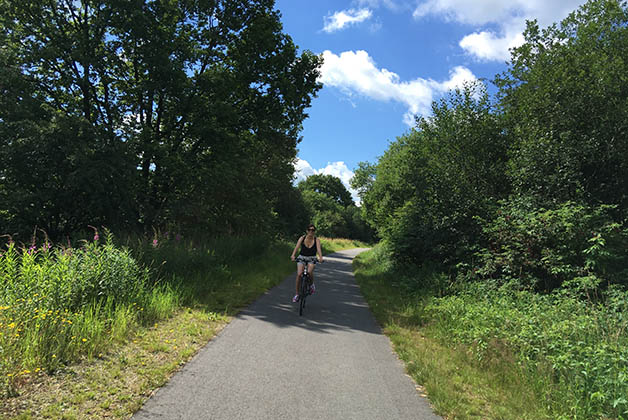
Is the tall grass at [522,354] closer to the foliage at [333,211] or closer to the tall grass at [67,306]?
the tall grass at [67,306]

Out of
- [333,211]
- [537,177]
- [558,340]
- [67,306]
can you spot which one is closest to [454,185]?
[537,177]

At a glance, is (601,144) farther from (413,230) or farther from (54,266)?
(54,266)

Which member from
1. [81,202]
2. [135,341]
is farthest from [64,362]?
[81,202]

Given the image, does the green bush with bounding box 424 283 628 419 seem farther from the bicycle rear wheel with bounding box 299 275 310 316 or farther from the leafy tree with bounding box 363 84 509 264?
the leafy tree with bounding box 363 84 509 264

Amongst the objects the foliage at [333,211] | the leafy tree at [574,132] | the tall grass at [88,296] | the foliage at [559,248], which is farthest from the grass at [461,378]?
the foliage at [333,211]

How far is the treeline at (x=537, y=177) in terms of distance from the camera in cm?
798

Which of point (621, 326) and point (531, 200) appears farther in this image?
point (531, 200)

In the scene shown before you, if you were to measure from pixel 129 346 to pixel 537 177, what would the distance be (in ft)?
34.3

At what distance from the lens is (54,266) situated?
518cm

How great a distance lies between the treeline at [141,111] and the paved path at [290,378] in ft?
32.0

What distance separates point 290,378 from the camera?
4.02 meters

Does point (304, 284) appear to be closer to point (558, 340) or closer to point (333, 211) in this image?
point (558, 340)

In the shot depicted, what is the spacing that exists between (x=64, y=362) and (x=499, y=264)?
922cm

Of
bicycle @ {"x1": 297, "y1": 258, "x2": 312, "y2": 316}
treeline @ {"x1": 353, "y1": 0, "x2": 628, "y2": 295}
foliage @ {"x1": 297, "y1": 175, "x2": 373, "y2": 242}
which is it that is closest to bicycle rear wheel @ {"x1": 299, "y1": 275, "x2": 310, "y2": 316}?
bicycle @ {"x1": 297, "y1": 258, "x2": 312, "y2": 316}
